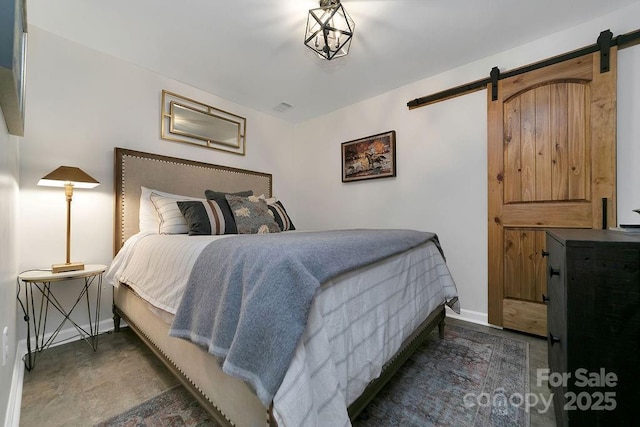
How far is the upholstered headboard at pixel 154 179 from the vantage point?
7.29 feet

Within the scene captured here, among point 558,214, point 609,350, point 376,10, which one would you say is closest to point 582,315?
point 609,350

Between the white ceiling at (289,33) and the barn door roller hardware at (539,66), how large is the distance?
Result: 22 cm

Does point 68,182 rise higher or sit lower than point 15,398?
higher

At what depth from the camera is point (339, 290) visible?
3.18 ft

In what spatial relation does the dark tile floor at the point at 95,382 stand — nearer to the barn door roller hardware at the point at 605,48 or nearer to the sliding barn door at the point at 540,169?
the sliding barn door at the point at 540,169

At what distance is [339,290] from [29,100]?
105 inches

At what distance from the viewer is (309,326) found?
0.81 metres

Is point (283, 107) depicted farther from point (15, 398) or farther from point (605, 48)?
point (15, 398)

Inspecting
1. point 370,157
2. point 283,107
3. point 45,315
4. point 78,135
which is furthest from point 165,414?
point 283,107

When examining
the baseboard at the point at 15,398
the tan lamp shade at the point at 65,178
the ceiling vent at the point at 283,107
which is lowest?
the baseboard at the point at 15,398

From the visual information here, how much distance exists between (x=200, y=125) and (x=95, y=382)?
2450 mm

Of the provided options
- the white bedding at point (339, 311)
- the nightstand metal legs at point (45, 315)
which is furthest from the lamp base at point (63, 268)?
the white bedding at point (339, 311)

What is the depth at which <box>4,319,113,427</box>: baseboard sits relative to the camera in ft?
3.64

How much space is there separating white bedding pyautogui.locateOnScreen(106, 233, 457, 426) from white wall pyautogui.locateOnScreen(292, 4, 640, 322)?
73 cm
